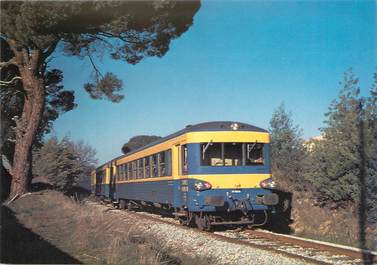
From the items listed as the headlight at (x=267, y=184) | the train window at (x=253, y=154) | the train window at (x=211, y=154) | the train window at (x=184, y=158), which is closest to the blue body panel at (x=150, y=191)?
the train window at (x=184, y=158)

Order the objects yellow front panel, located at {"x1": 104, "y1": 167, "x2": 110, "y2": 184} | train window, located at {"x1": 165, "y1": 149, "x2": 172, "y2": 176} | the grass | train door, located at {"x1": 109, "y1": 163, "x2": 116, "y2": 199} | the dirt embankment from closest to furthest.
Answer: the dirt embankment
the grass
train window, located at {"x1": 165, "y1": 149, "x2": 172, "y2": 176}
train door, located at {"x1": 109, "y1": 163, "x2": 116, "y2": 199}
yellow front panel, located at {"x1": 104, "y1": 167, "x2": 110, "y2": 184}

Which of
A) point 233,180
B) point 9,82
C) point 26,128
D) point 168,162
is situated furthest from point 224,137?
point 26,128

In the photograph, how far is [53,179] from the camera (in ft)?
101

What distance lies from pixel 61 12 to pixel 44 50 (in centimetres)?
390

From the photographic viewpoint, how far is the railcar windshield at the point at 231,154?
11406mm

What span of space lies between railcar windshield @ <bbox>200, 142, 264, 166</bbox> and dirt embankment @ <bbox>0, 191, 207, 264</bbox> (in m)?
2.44

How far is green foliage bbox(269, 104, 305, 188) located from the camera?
16938mm

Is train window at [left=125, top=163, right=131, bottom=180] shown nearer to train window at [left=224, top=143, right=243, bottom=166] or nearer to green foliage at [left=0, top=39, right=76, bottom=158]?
green foliage at [left=0, top=39, right=76, bottom=158]

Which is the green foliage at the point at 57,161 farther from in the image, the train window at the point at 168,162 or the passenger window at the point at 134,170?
the train window at the point at 168,162

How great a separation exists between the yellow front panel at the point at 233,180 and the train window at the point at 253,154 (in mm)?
341

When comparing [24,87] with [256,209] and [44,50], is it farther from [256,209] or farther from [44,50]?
[256,209]

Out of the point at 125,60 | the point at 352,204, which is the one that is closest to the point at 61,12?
the point at 125,60

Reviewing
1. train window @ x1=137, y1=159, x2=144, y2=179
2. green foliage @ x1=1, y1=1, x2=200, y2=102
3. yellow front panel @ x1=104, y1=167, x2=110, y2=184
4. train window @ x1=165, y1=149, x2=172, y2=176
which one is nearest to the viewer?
green foliage @ x1=1, y1=1, x2=200, y2=102

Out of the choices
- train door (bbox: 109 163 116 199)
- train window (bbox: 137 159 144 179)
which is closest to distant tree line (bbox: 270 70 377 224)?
train window (bbox: 137 159 144 179)
